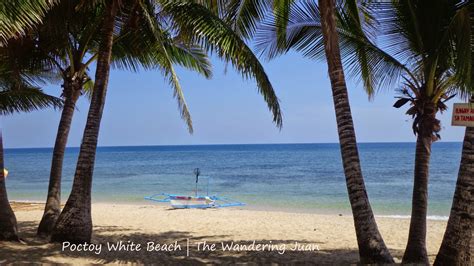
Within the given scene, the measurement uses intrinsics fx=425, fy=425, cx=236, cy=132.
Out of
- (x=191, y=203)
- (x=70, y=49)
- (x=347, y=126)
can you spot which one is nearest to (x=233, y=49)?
(x=347, y=126)

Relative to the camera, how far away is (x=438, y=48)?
521cm

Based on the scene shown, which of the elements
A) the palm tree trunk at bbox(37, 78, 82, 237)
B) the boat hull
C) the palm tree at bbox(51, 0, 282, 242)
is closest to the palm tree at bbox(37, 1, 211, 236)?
Result: the palm tree trunk at bbox(37, 78, 82, 237)

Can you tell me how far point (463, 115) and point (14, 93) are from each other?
8.42 m

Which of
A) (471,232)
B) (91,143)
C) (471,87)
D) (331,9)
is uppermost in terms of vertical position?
(331,9)

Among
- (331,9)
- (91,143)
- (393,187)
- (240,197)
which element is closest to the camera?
(331,9)

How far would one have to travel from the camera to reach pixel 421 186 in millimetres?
5840

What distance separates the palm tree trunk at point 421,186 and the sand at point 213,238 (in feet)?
2.79

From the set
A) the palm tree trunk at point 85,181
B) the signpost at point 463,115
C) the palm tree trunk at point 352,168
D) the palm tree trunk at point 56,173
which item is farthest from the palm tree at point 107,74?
the signpost at point 463,115

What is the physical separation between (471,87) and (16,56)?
747 centimetres

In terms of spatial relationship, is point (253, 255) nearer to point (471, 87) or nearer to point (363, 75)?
point (363, 75)

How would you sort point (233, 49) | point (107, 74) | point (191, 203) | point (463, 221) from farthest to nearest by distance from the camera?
point (191, 203), point (107, 74), point (233, 49), point (463, 221)

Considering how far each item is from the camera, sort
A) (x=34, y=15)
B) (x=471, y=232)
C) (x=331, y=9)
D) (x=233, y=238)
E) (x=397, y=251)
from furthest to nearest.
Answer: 1. (x=233, y=238)
2. (x=397, y=251)
3. (x=331, y=9)
4. (x=34, y=15)
5. (x=471, y=232)

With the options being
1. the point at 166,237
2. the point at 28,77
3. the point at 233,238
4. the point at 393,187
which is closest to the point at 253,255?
the point at 233,238

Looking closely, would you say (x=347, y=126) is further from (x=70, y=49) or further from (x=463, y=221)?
(x=70, y=49)
